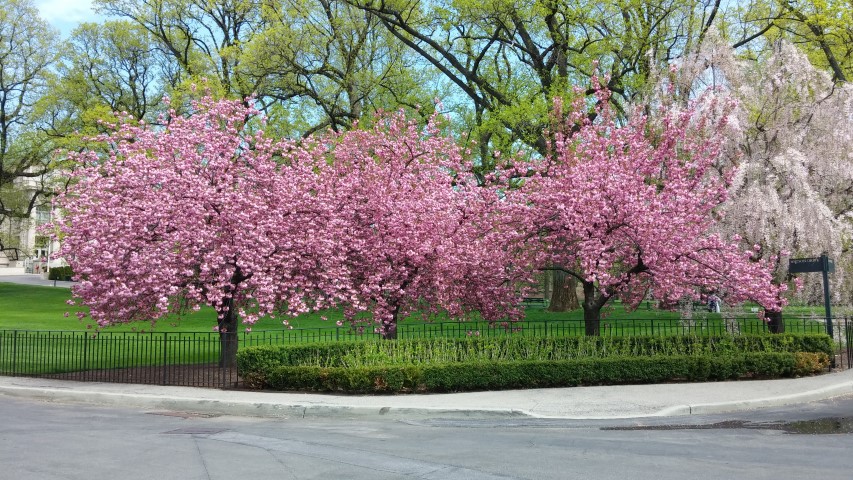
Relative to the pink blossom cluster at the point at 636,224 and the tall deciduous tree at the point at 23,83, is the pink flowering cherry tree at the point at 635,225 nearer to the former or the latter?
Result: the pink blossom cluster at the point at 636,224

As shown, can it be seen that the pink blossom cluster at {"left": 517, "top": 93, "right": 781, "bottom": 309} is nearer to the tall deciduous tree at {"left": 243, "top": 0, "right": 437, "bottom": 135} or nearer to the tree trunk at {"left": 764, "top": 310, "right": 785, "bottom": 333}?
the tree trunk at {"left": 764, "top": 310, "right": 785, "bottom": 333}

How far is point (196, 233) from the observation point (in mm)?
16250

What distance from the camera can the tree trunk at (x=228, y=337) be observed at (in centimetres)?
1700

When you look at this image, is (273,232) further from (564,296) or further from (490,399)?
(564,296)

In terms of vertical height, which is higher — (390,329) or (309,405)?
(390,329)

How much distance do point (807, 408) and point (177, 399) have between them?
1160 centimetres

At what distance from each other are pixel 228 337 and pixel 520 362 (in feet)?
24.0

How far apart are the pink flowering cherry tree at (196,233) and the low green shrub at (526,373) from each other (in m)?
3.06

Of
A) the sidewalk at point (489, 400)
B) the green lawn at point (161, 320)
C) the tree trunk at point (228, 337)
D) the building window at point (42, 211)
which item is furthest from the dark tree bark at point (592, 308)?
the building window at point (42, 211)

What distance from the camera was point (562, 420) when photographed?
37.3 feet

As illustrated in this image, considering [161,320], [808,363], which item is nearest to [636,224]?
[808,363]

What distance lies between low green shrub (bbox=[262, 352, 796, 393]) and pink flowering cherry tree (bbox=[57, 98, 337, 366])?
10.0ft

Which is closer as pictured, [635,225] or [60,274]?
[635,225]

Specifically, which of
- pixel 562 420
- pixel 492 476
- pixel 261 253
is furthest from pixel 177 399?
pixel 492 476
